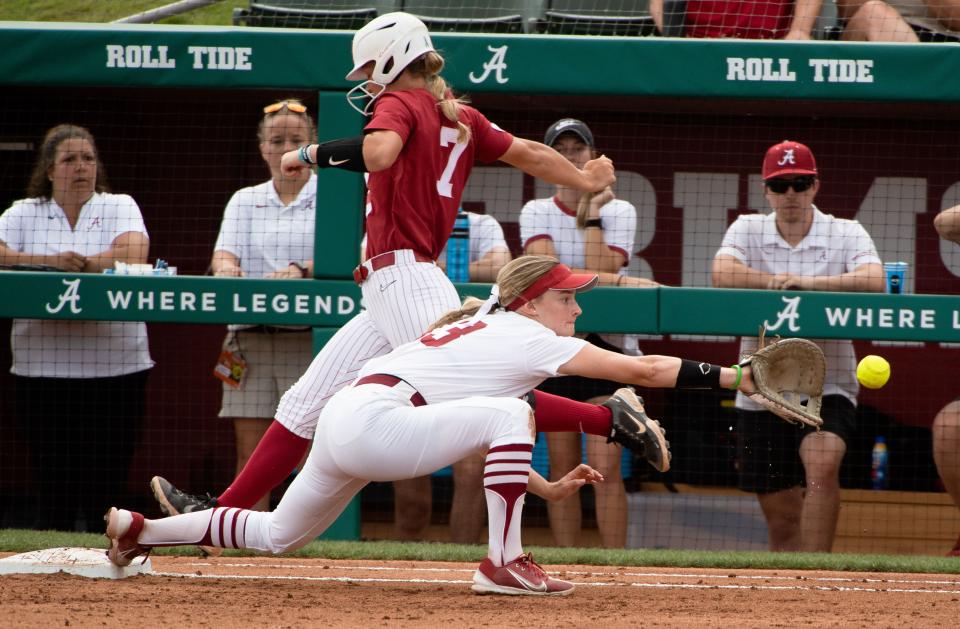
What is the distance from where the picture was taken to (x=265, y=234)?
5977 mm

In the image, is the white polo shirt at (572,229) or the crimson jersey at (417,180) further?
the white polo shirt at (572,229)

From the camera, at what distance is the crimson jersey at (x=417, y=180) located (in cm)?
415

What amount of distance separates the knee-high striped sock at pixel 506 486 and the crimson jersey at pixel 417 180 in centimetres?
86

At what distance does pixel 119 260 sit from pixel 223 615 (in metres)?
2.87

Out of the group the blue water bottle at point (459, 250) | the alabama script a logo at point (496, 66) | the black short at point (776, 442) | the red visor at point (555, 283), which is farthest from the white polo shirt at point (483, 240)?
the red visor at point (555, 283)

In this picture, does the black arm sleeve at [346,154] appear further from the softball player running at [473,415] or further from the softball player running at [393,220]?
the softball player running at [473,415]

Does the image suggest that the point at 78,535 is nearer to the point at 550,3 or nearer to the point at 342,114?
the point at 342,114

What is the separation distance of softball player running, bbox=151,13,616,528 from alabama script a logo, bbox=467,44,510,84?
136 cm

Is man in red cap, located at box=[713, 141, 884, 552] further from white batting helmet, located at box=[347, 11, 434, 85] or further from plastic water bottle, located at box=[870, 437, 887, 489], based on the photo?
white batting helmet, located at box=[347, 11, 434, 85]

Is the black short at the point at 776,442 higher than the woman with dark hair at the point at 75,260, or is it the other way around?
the woman with dark hair at the point at 75,260

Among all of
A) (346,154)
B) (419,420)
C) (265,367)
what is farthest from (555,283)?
(265,367)

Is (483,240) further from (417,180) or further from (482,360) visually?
(482,360)

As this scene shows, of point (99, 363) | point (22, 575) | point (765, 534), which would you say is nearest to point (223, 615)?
point (22, 575)

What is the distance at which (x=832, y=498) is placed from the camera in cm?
558
